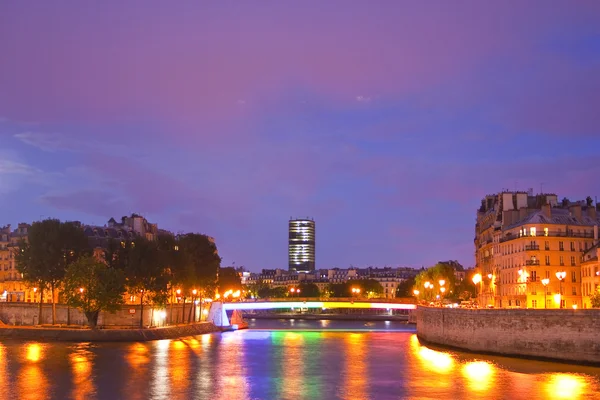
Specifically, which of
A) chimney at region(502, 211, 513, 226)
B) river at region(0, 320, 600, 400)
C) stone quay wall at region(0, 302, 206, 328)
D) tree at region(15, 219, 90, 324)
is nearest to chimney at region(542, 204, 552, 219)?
chimney at region(502, 211, 513, 226)

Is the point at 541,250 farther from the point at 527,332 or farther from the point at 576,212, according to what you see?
the point at 527,332

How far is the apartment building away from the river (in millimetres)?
18060

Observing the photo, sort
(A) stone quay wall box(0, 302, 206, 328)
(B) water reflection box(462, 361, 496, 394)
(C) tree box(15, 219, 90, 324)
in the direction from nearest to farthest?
1. (B) water reflection box(462, 361, 496, 394)
2. (C) tree box(15, 219, 90, 324)
3. (A) stone quay wall box(0, 302, 206, 328)

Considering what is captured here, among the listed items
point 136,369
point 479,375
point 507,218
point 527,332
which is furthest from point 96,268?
point 507,218

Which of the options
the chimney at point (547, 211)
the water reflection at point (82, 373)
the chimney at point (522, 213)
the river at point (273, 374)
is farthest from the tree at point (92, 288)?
the chimney at point (547, 211)

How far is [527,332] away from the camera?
65.8 m

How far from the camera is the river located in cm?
5116

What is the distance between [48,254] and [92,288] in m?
12.1

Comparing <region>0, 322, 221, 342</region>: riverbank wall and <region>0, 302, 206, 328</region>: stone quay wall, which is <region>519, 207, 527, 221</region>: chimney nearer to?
<region>0, 322, 221, 342</region>: riverbank wall

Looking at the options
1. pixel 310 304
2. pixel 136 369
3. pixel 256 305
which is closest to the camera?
pixel 136 369

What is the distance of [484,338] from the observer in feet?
235

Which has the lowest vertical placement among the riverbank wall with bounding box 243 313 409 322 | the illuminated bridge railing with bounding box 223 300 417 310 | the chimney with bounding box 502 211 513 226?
the riverbank wall with bounding box 243 313 409 322

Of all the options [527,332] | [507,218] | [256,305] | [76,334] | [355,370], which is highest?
[507,218]

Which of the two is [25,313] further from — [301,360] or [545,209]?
[545,209]
